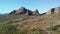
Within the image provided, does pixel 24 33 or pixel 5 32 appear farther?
pixel 24 33

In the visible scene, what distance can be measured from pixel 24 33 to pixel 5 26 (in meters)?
5.93

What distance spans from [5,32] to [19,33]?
4156 millimetres

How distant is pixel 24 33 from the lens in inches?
1886

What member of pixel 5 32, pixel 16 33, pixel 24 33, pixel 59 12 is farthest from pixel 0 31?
pixel 59 12

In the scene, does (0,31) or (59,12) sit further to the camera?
(59,12)

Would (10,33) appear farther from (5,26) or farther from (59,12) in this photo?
(59,12)

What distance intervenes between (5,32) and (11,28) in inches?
124

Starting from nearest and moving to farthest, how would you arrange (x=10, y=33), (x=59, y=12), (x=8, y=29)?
(x=10, y=33), (x=8, y=29), (x=59, y=12)

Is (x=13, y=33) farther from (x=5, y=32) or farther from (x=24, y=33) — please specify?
(x=24, y=33)

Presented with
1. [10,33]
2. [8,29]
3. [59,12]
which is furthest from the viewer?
[59,12]

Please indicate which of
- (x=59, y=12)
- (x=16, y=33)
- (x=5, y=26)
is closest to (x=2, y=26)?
(x=5, y=26)

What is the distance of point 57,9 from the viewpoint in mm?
198500

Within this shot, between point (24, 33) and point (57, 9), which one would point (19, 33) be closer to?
point (24, 33)

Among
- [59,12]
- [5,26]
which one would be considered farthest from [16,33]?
[59,12]
